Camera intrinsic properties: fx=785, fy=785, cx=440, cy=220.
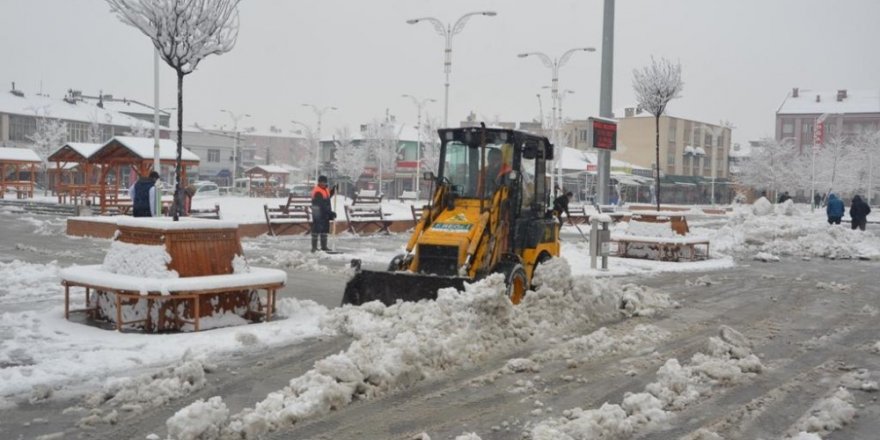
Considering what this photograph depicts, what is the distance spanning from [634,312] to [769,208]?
35.9 metres

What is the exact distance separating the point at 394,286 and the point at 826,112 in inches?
4360

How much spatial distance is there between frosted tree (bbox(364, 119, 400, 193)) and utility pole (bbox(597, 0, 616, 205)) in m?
61.9

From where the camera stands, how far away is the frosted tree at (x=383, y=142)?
89625mm

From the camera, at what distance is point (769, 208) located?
143ft

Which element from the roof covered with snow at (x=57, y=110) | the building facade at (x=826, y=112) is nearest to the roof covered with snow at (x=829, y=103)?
the building facade at (x=826, y=112)

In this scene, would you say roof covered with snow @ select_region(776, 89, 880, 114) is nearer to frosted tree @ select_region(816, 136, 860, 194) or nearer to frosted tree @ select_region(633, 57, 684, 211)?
frosted tree @ select_region(816, 136, 860, 194)

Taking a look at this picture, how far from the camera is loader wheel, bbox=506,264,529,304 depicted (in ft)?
34.4

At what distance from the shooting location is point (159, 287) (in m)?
8.63

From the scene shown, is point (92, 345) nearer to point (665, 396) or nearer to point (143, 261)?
point (143, 261)

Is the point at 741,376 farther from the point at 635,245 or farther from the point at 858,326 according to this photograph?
the point at 635,245

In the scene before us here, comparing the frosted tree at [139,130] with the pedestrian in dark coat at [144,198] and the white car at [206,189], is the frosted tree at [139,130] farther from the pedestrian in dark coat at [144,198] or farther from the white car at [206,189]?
the pedestrian in dark coat at [144,198]

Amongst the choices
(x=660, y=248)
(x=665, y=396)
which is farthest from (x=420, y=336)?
(x=660, y=248)

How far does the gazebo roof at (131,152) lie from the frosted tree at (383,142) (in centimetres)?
5660

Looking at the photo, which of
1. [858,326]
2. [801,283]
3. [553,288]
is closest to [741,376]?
[553,288]
